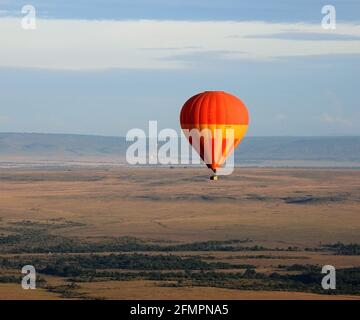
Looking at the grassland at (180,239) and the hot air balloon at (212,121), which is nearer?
the hot air balloon at (212,121)

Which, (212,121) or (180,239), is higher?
(212,121)

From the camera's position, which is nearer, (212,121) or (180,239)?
(212,121)

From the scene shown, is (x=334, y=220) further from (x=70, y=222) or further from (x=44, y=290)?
(x=44, y=290)
